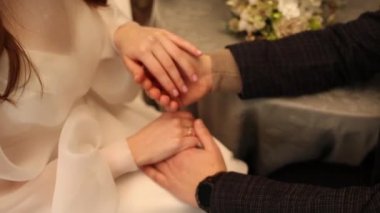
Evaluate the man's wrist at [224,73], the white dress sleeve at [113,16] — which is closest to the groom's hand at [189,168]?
the man's wrist at [224,73]

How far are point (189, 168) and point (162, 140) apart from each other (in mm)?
64

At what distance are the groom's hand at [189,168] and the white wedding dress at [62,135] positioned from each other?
18 millimetres

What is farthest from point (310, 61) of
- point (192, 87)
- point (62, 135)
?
point (62, 135)

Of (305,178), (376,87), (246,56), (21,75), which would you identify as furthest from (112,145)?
(376,87)

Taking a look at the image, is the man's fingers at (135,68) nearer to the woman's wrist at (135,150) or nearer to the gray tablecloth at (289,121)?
the woman's wrist at (135,150)

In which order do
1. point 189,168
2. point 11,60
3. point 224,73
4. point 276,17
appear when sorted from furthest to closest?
point 276,17, point 224,73, point 189,168, point 11,60

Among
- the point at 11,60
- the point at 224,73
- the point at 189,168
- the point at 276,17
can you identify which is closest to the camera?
the point at 11,60

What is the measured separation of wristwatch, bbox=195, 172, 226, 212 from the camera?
0.80m

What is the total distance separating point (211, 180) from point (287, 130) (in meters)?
0.25

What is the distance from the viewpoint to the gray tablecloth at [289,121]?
0.95 m

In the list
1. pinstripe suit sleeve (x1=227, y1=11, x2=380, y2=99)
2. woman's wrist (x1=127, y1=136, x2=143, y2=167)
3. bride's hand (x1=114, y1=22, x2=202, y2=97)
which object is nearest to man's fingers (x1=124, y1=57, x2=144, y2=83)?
bride's hand (x1=114, y1=22, x2=202, y2=97)

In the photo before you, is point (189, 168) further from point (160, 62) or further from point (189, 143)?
point (160, 62)

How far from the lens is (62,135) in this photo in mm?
798

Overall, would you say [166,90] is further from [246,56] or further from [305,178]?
[305,178]
